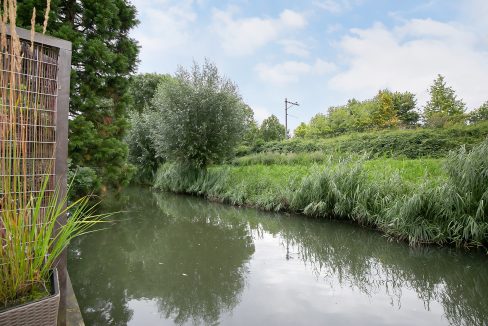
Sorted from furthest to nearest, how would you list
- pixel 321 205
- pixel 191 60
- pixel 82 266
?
pixel 191 60 → pixel 321 205 → pixel 82 266

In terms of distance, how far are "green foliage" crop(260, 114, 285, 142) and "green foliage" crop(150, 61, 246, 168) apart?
557 inches

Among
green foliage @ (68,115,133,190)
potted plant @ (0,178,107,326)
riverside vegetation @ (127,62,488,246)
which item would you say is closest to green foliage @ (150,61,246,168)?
riverside vegetation @ (127,62,488,246)

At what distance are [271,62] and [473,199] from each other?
11.3 m

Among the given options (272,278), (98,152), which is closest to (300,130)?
(98,152)

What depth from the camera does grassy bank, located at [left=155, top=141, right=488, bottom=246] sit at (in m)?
4.72

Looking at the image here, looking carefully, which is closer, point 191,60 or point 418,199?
point 418,199

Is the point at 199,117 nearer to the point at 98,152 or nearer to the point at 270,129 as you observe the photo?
the point at 98,152

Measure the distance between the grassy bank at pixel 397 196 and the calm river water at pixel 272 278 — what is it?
1.01ft

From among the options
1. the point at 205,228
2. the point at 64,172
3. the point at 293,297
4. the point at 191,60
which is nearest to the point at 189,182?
the point at 191,60

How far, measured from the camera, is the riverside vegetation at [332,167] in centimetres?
491

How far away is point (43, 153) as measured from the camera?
2.06m

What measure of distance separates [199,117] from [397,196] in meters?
7.62

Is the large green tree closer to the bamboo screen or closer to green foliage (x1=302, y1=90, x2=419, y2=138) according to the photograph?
the bamboo screen

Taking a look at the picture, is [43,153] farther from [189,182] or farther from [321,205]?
[189,182]
